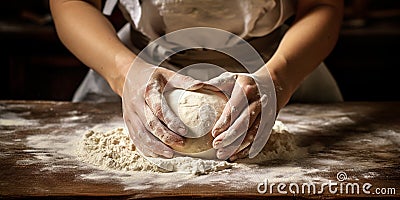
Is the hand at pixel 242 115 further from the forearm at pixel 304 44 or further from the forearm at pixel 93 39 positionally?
the forearm at pixel 93 39

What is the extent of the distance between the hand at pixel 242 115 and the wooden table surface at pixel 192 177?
5cm

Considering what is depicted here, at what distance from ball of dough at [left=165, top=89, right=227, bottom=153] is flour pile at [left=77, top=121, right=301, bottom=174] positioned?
0.03 meters

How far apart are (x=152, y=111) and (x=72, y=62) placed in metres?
1.42

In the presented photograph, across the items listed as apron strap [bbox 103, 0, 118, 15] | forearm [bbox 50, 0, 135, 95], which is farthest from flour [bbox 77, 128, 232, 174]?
apron strap [bbox 103, 0, 118, 15]

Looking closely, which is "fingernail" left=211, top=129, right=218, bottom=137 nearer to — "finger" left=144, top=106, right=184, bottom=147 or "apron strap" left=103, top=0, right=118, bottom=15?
"finger" left=144, top=106, right=184, bottom=147

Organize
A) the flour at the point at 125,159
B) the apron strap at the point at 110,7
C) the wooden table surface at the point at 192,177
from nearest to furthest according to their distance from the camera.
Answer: the wooden table surface at the point at 192,177, the flour at the point at 125,159, the apron strap at the point at 110,7

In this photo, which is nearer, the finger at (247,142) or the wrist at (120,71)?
the finger at (247,142)

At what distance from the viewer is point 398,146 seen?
1.19m

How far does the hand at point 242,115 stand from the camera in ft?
3.45

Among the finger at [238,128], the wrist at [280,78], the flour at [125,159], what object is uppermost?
the wrist at [280,78]

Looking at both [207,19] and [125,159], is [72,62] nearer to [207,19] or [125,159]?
[207,19]

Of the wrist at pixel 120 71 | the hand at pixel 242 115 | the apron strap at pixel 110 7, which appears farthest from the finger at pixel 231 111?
the apron strap at pixel 110 7

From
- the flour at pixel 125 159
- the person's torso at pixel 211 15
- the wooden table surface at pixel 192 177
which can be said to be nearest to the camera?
the wooden table surface at pixel 192 177

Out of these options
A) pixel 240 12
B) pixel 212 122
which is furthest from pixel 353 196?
pixel 240 12
